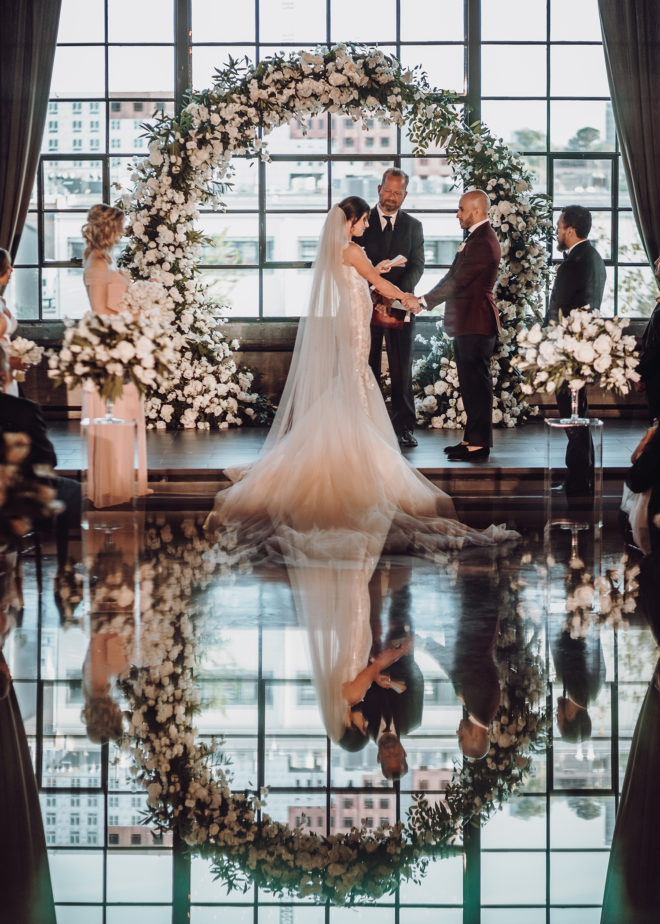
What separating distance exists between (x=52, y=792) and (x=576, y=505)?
500cm

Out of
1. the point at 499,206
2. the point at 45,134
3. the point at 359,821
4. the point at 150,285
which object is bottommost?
the point at 359,821

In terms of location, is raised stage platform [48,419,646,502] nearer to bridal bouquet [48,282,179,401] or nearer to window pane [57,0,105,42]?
bridal bouquet [48,282,179,401]

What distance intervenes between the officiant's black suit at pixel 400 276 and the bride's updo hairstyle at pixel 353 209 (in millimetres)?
1610

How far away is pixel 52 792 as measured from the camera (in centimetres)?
320

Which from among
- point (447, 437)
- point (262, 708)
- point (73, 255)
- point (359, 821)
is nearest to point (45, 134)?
point (73, 255)

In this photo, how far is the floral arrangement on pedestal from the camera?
272 inches

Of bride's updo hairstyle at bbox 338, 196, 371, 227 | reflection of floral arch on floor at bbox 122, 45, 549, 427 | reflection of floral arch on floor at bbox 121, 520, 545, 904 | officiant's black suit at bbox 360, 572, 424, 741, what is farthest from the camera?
reflection of floral arch on floor at bbox 122, 45, 549, 427

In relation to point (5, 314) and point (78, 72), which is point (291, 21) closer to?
point (78, 72)

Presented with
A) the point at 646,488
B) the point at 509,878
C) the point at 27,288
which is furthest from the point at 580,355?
the point at 27,288

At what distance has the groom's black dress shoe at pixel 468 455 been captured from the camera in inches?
335

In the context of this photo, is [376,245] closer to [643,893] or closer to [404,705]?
[404,705]

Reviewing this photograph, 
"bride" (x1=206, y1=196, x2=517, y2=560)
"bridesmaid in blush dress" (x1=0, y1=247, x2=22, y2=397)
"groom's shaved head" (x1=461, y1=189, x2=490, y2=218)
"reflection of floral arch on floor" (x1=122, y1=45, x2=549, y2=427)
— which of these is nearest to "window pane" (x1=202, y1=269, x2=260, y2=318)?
"reflection of floral arch on floor" (x1=122, y1=45, x2=549, y2=427)

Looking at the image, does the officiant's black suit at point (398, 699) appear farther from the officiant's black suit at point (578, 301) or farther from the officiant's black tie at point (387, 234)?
the officiant's black tie at point (387, 234)

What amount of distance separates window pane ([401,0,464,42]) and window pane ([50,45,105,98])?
2989mm
